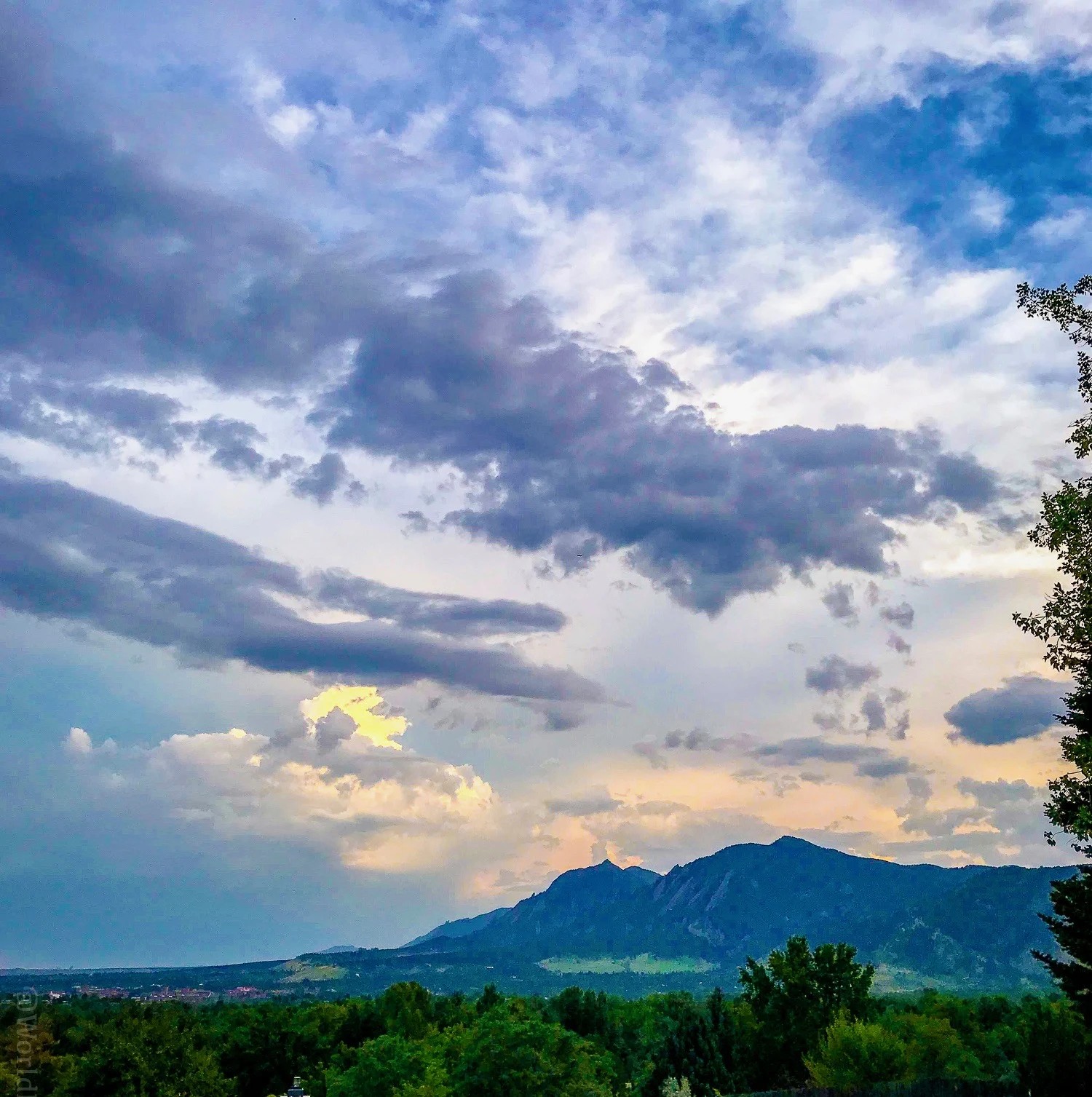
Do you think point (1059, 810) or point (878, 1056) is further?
point (878, 1056)

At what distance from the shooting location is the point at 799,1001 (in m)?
78.5

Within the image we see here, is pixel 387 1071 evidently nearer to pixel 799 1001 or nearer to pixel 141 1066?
pixel 141 1066

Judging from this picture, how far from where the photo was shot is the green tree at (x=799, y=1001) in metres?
76.5

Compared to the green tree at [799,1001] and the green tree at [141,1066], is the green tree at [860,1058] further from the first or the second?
the green tree at [141,1066]

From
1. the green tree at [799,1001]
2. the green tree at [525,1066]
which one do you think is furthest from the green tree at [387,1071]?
the green tree at [799,1001]

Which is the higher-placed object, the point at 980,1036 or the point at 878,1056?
the point at 878,1056

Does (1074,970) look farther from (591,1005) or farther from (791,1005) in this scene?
(591,1005)

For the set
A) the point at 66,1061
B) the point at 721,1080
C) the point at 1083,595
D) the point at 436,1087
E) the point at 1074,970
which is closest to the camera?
the point at 1083,595

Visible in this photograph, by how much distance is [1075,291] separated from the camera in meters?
27.1

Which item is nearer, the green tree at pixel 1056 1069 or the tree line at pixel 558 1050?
the green tree at pixel 1056 1069

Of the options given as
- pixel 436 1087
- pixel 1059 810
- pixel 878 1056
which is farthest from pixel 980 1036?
pixel 1059 810

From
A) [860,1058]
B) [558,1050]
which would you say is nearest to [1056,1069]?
[860,1058]

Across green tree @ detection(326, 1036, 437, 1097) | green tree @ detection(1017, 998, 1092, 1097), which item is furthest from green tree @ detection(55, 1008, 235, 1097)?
green tree @ detection(1017, 998, 1092, 1097)

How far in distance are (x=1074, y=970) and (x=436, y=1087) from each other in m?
36.0
